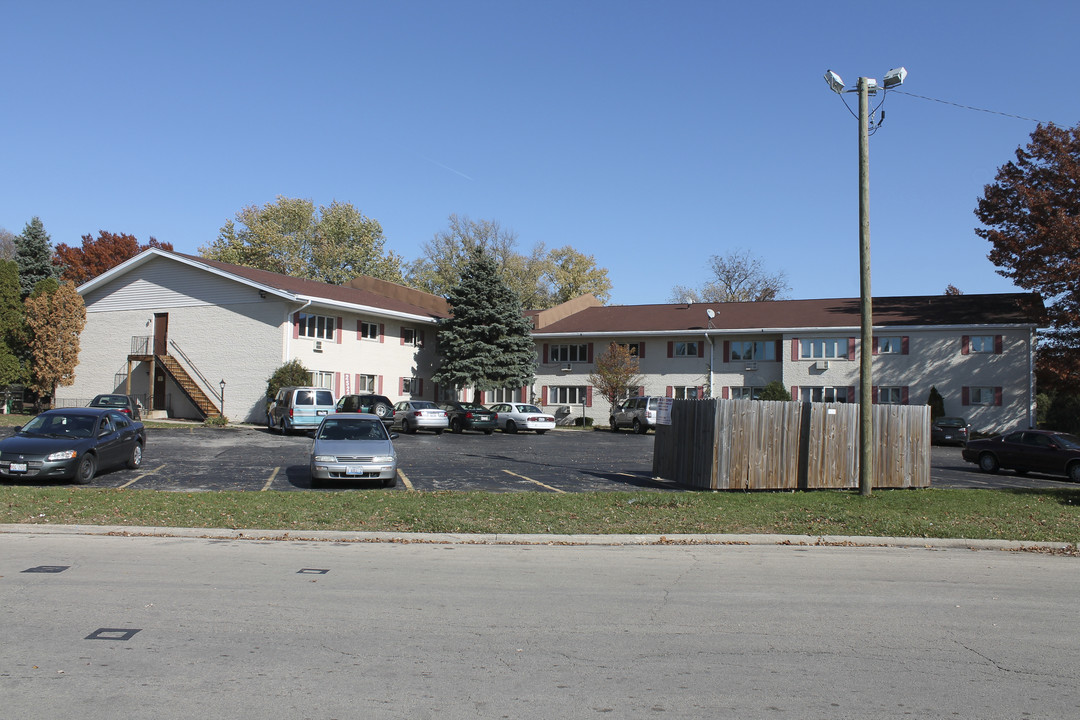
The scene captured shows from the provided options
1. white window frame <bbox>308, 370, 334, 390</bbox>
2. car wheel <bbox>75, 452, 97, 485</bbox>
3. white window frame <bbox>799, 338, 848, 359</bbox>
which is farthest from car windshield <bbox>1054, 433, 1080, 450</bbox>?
white window frame <bbox>308, 370, 334, 390</bbox>

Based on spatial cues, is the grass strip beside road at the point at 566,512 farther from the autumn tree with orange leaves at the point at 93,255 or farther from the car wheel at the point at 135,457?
the autumn tree with orange leaves at the point at 93,255

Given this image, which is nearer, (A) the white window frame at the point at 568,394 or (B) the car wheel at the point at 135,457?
(B) the car wheel at the point at 135,457

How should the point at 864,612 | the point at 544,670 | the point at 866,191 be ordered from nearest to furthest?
the point at 544,670 < the point at 864,612 < the point at 866,191

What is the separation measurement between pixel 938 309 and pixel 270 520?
1627 inches

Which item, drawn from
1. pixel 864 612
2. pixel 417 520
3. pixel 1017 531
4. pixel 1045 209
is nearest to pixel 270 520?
pixel 417 520

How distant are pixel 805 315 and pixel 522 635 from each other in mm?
42508

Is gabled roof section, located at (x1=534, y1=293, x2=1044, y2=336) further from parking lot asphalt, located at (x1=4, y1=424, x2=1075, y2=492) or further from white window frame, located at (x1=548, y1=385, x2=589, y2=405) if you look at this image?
parking lot asphalt, located at (x1=4, y1=424, x2=1075, y2=492)

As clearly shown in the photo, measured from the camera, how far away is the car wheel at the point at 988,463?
78.3 ft

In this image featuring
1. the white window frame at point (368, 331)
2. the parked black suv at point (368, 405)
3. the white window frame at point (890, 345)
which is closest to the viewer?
the parked black suv at point (368, 405)

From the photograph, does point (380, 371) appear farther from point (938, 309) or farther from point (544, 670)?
Result: point (544, 670)

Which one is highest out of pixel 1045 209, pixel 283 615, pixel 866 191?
pixel 1045 209

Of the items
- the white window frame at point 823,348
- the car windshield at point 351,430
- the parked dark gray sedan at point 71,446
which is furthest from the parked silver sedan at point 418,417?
the white window frame at point 823,348

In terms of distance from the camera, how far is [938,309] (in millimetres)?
44344

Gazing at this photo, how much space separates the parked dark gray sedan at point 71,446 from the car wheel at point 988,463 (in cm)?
2284
